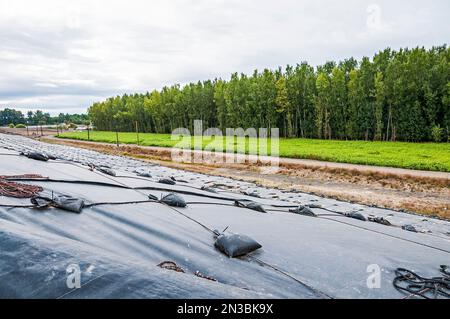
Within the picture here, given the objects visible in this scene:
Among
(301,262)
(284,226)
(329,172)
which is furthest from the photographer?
(329,172)

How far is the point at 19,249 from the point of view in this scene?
1.71 m

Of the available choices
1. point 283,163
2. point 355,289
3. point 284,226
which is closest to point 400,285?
point 355,289

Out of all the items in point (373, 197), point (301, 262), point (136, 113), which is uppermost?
point (136, 113)

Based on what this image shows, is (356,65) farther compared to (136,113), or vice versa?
(136,113)

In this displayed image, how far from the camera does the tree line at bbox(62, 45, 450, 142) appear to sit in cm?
2661

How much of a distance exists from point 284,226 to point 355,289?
5.13ft

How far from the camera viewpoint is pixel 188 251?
2.47m

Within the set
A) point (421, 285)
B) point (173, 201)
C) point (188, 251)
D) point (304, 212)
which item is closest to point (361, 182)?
point (304, 212)

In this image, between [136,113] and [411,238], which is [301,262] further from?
Answer: [136,113]

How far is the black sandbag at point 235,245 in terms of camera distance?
2518 mm

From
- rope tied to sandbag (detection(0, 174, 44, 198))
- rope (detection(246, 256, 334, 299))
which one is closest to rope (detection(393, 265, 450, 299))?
rope (detection(246, 256, 334, 299))

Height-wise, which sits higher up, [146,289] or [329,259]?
[146,289]

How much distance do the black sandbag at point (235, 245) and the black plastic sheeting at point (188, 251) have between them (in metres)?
0.04

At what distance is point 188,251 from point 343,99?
104 ft
